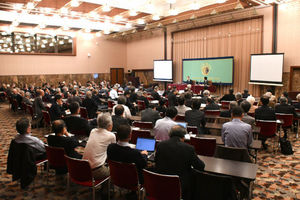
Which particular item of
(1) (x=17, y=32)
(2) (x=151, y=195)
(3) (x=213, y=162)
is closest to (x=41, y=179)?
(2) (x=151, y=195)

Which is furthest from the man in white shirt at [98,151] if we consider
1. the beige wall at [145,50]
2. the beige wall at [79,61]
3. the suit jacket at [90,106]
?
the beige wall at [79,61]

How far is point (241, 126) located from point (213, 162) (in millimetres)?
1055

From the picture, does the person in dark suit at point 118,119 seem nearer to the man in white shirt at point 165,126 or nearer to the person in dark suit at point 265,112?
the man in white shirt at point 165,126

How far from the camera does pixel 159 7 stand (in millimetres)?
16406

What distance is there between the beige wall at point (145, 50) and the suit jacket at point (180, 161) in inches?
659

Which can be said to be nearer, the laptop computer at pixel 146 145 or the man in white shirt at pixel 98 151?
the man in white shirt at pixel 98 151

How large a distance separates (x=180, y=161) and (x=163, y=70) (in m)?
16.0

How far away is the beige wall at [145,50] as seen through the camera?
19.2 metres

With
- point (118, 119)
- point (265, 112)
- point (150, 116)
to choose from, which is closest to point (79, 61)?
point (150, 116)

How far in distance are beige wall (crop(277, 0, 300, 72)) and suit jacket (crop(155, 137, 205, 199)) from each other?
1120 cm

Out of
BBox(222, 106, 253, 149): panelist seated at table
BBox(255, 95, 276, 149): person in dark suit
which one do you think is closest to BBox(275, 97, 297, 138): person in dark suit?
BBox(255, 95, 276, 149): person in dark suit

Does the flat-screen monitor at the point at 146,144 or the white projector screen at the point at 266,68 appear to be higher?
the white projector screen at the point at 266,68

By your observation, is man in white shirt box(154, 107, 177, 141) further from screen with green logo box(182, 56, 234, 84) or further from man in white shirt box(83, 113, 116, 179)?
screen with green logo box(182, 56, 234, 84)

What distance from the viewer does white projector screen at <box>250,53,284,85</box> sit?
11.7m
